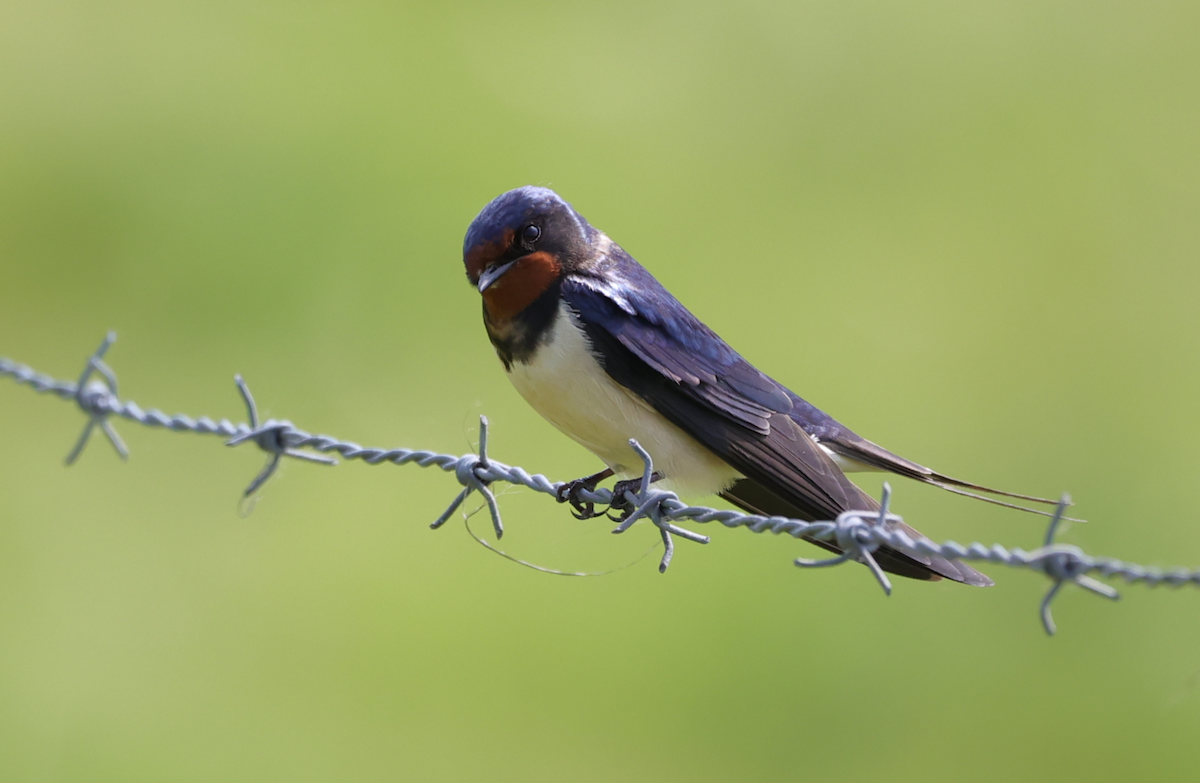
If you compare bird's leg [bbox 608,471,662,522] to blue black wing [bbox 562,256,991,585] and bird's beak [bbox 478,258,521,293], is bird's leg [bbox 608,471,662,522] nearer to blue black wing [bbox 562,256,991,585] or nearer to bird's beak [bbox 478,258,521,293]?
blue black wing [bbox 562,256,991,585]

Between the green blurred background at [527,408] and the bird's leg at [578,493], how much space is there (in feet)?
6.81

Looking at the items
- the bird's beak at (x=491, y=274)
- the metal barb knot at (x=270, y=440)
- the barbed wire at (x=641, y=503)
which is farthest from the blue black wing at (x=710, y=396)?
the metal barb knot at (x=270, y=440)

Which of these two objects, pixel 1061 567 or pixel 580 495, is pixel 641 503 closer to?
pixel 580 495

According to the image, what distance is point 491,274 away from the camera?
288 cm

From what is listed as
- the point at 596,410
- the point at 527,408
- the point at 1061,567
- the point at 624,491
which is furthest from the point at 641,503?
the point at 527,408

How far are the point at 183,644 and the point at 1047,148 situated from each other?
6767 mm

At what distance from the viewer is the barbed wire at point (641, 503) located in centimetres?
165

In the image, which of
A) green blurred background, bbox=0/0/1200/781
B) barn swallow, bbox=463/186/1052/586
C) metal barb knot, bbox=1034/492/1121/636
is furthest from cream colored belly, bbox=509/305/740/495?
green blurred background, bbox=0/0/1200/781

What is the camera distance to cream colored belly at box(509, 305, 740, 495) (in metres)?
2.81

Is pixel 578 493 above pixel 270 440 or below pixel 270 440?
above

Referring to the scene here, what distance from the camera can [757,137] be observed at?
8.49m

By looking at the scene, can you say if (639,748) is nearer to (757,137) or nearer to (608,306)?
(608,306)

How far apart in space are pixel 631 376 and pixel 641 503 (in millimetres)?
573

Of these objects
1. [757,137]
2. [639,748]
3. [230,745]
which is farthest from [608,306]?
[757,137]
